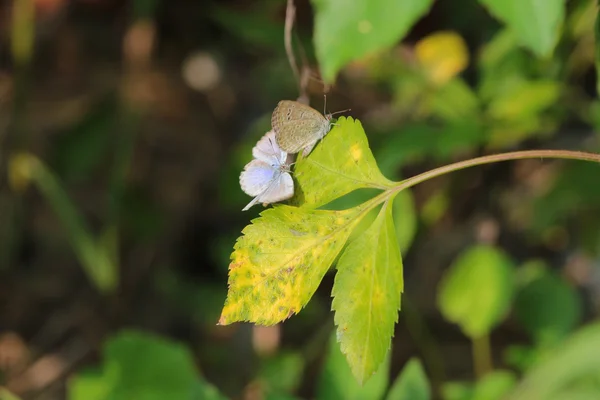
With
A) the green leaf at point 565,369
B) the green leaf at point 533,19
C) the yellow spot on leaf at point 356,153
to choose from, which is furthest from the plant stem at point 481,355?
the yellow spot on leaf at point 356,153

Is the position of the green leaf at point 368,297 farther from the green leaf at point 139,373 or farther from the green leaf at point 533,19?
the green leaf at point 139,373

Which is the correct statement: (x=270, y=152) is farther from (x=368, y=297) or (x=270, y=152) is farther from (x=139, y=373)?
(x=139, y=373)

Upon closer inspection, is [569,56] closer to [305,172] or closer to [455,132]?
[455,132]

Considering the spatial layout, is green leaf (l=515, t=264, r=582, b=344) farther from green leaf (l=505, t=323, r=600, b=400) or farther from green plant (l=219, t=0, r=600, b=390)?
green leaf (l=505, t=323, r=600, b=400)

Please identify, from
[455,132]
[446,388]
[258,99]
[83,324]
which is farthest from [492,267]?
[83,324]

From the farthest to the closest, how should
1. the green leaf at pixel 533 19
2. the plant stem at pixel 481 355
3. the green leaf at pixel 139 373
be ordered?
the plant stem at pixel 481 355 < the green leaf at pixel 139 373 < the green leaf at pixel 533 19

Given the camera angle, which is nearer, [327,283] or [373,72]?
[373,72]

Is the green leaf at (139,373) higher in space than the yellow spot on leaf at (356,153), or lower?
lower

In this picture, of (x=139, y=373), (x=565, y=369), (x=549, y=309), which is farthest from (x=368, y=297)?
(x=549, y=309)
